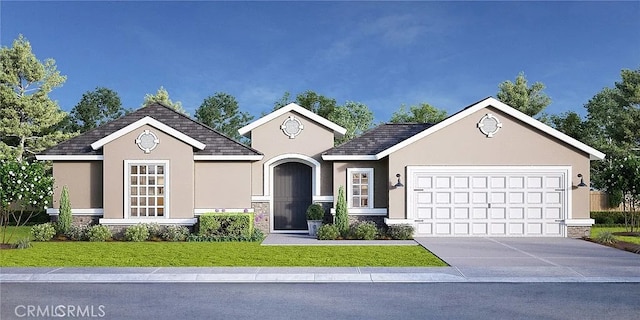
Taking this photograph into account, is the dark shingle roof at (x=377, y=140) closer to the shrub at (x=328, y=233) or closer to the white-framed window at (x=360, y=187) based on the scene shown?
the white-framed window at (x=360, y=187)

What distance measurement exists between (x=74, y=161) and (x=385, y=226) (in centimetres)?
1206

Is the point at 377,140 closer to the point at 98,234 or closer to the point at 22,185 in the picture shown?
the point at 98,234

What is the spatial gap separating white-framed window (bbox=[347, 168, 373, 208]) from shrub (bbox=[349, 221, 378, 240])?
4.85 ft

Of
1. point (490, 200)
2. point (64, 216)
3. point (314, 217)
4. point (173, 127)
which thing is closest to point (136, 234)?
point (64, 216)

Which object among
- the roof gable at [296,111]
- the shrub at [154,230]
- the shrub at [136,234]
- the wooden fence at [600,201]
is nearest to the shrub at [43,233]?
the shrub at [136,234]

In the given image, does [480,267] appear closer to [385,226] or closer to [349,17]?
[385,226]

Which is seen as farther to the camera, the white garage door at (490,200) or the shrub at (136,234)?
the white garage door at (490,200)

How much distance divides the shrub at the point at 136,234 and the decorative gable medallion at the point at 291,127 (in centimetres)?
650

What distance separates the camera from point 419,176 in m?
16.8

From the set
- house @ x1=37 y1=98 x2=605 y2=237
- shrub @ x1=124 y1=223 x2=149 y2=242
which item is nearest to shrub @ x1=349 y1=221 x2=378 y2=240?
house @ x1=37 y1=98 x2=605 y2=237

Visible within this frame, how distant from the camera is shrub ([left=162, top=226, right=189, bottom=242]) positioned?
15734 millimetres

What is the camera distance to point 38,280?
922 centimetres

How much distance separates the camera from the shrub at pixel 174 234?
1573 centimetres

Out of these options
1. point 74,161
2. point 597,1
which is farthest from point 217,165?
point 597,1
